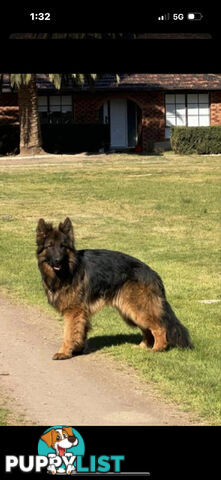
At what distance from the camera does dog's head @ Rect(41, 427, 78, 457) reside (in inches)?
257

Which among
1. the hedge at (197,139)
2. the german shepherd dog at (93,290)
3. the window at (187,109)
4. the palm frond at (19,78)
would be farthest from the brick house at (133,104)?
the german shepherd dog at (93,290)

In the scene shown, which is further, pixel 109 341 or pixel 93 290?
pixel 109 341

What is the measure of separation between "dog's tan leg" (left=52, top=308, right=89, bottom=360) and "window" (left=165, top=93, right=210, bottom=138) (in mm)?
39553

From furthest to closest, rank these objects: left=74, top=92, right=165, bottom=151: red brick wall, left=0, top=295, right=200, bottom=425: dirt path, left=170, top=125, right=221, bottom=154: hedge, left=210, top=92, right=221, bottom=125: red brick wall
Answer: left=210, top=92, right=221, bottom=125: red brick wall
left=74, top=92, right=165, bottom=151: red brick wall
left=170, top=125, right=221, bottom=154: hedge
left=0, top=295, right=200, bottom=425: dirt path

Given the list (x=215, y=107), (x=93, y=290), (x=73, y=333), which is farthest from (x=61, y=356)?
(x=215, y=107)

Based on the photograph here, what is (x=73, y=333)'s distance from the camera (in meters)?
11.0

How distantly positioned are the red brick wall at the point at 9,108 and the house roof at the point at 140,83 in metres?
0.83

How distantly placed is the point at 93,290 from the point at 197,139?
32.6 meters

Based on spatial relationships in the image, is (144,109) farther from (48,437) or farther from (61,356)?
(48,437)

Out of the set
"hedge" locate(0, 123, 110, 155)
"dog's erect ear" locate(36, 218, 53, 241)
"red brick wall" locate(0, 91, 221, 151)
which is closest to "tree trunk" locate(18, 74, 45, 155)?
"hedge" locate(0, 123, 110, 155)

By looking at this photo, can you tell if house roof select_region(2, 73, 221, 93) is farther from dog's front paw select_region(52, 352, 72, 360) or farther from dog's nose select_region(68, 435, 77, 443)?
dog's nose select_region(68, 435, 77, 443)

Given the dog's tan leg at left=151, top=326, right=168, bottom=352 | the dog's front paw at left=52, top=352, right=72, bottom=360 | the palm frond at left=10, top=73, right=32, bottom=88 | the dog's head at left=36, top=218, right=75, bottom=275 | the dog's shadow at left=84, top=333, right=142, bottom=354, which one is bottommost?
the dog's shadow at left=84, top=333, right=142, bottom=354
